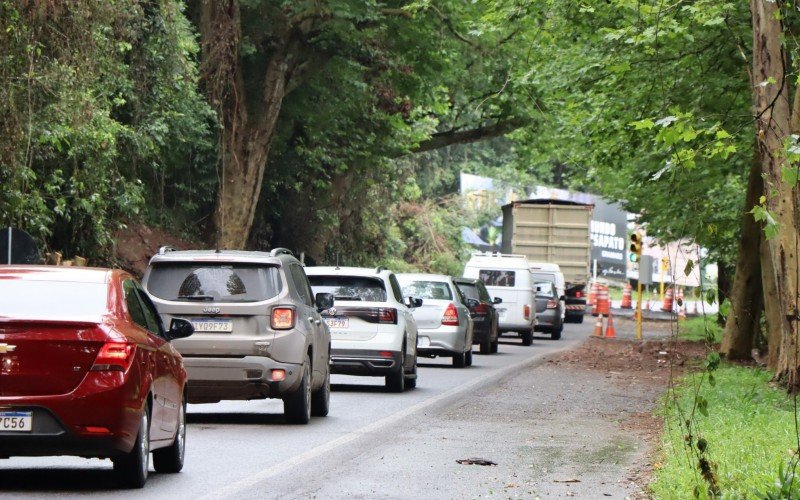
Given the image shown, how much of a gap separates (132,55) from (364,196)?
59.9 feet

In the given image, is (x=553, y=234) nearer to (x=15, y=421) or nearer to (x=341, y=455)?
(x=341, y=455)

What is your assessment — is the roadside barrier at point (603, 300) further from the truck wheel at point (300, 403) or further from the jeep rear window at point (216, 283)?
the jeep rear window at point (216, 283)

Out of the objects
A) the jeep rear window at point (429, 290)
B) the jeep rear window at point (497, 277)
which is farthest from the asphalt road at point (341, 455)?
the jeep rear window at point (497, 277)

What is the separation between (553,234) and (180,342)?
40672 mm

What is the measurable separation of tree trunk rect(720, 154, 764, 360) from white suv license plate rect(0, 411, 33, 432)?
1859 cm

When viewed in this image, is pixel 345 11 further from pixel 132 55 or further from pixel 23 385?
pixel 23 385

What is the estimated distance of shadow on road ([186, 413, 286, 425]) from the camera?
1559 centimetres

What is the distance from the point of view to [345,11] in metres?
30.7

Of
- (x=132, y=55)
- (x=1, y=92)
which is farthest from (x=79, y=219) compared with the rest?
(x=1, y=92)

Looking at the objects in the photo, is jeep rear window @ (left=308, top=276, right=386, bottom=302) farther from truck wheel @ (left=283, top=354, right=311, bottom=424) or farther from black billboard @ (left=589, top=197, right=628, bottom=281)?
black billboard @ (left=589, top=197, right=628, bottom=281)

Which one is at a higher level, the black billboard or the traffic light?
the black billboard

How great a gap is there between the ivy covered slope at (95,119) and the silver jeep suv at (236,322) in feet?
11.5

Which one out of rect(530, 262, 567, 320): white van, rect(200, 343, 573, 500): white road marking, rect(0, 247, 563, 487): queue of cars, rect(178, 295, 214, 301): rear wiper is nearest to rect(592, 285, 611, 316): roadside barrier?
rect(530, 262, 567, 320): white van

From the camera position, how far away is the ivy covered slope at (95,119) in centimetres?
1783
